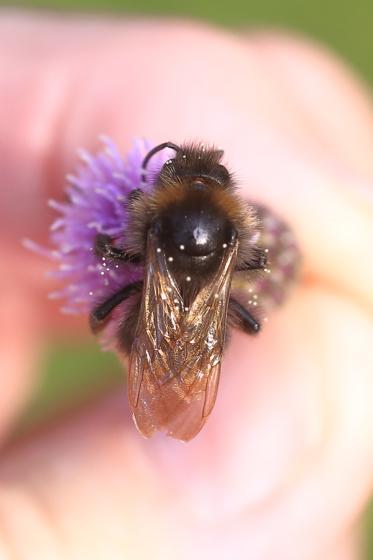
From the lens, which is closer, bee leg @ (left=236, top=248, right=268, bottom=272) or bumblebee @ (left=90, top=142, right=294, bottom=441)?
bumblebee @ (left=90, top=142, right=294, bottom=441)

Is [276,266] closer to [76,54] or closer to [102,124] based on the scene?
[102,124]

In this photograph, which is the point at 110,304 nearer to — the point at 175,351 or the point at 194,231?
the point at 175,351

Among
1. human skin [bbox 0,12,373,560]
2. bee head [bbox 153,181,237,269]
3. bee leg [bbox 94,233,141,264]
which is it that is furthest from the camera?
human skin [bbox 0,12,373,560]

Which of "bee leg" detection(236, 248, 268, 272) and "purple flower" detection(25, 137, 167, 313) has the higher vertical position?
"bee leg" detection(236, 248, 268, 272)

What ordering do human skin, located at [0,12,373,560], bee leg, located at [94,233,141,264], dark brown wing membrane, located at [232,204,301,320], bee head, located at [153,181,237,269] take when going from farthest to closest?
1. human skin, located at [0,12,373,560]
2. dark brown wing membrane, located at [232,204,301,320]
3. bee leg, located at [94,233,141,264]
4. bee head, located at [153,181,237,269]

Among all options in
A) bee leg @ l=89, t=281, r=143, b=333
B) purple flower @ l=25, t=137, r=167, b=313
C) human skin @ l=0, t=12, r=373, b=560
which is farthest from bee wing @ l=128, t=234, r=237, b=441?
human skin @ l=0, t=12, r=373, b=560

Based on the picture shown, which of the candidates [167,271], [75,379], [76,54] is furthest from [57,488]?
[75,379]

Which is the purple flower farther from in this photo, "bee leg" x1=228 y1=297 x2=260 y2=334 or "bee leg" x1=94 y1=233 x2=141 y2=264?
"bee leg" x1=228 y1=297 x2=260 y2=334

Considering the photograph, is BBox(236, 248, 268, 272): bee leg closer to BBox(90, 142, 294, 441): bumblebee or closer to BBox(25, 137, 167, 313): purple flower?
BBox(90, 142, 294, 441): bumblebee

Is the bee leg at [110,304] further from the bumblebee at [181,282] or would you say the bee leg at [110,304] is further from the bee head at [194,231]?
the bee head at [194,231]
